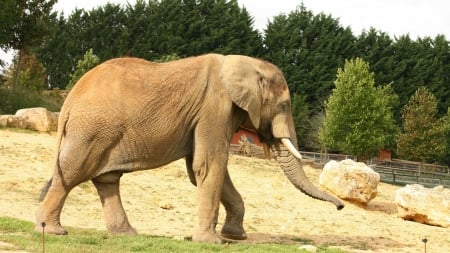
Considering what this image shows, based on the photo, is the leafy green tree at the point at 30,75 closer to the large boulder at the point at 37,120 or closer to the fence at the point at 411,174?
the large boulder at the point at 37,120

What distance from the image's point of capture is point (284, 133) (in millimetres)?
12117

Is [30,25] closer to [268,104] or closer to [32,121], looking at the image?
[32,121]

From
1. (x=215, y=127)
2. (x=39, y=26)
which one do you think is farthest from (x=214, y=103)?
(x=39, y=26)

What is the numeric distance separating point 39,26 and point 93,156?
22816mm

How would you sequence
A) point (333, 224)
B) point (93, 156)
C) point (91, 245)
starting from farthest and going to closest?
point (333, 224), point (93, 156), point (91, 245)

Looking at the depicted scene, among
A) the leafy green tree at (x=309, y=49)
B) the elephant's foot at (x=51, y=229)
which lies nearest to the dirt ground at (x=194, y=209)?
the elephant's foot at (x=51, y=229)

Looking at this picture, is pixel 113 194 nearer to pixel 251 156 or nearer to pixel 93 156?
pixel 93 156

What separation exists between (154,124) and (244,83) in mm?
1702

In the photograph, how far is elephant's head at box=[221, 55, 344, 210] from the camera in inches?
456

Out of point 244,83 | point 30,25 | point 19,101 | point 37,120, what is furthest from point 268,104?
point 30,25

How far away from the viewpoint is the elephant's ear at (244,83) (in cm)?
1150

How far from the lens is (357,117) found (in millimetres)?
39500

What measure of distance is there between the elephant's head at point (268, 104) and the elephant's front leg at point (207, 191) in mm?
1106

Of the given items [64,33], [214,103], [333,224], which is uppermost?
[64,33]
